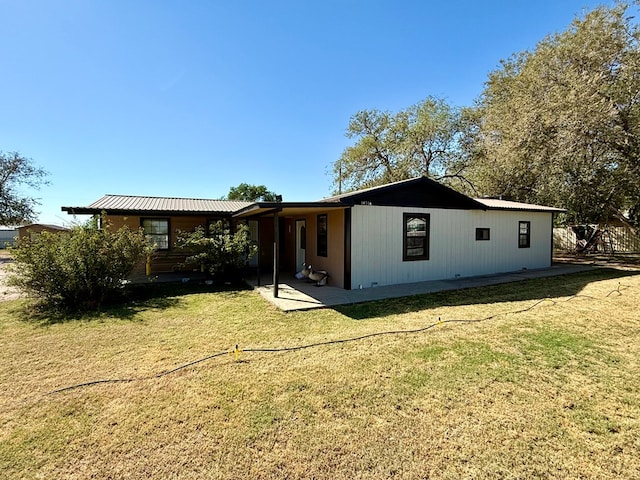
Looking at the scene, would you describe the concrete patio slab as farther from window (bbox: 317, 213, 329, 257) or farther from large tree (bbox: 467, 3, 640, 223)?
large tree (bbox: 467, 3, 640, 223)

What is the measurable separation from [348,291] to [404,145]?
1647 centimetres

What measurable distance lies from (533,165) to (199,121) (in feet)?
47.7

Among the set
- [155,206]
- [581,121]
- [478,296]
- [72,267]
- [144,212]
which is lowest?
[478,296]

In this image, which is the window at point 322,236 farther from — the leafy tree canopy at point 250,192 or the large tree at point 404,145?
the leafy tree canopy at point 250,192

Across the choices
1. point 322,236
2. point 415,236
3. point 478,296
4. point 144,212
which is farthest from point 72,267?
point 478,296

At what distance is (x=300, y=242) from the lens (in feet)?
36.1

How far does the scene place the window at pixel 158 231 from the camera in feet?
35.6

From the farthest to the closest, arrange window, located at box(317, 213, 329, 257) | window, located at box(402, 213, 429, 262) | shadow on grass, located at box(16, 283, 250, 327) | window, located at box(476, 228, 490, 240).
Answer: window, located at box(476, 228, 490, 240), window, located at box(317, 213, 329, 257), window, located at box(402, 213, 429, 262), shadow on grass, located at box(16, 283, 250, 327)

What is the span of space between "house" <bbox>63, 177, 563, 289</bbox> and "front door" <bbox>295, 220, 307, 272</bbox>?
35 millimetres

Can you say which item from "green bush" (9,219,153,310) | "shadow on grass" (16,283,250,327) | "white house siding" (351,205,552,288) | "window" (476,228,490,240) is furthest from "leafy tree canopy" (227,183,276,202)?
"green bush" (9,219,153,310)

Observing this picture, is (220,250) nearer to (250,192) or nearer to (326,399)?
(326,399)

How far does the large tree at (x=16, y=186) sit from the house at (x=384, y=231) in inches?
954

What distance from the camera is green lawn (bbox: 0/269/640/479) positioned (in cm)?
219

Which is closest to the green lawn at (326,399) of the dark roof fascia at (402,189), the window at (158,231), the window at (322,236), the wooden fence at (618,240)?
the dark roof fascia at (402,189)
